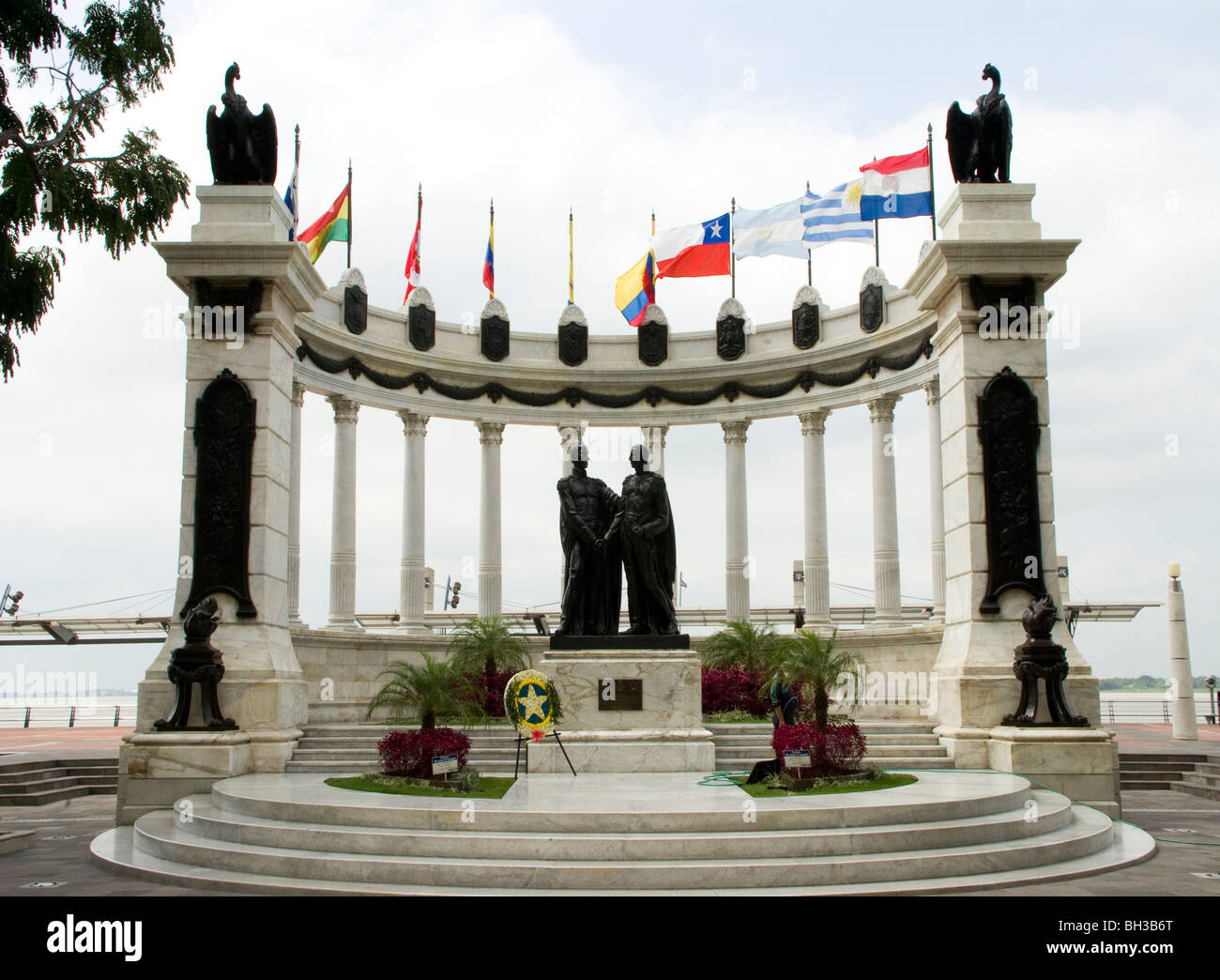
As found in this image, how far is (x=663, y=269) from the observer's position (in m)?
39.8

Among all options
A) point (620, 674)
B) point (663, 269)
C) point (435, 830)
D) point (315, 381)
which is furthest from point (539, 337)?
point (435, 830)

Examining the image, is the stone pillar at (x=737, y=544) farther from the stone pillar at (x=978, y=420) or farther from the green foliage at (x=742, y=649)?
the stone pillar at (x=978, y=420)

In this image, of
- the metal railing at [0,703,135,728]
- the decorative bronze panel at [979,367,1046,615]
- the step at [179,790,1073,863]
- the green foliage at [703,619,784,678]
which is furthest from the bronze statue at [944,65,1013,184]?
the metal railing at [0,703,135,728]

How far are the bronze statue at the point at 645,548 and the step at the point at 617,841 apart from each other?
8.27 metres

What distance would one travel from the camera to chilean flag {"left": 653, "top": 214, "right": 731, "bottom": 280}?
39375mm

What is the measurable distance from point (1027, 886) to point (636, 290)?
31.1 m

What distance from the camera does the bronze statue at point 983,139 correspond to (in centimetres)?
2130

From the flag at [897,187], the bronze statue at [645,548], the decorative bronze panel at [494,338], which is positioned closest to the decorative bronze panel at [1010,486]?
the bronze statue at [645,548]

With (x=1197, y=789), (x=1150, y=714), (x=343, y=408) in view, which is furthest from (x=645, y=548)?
(x=1150, y=714)

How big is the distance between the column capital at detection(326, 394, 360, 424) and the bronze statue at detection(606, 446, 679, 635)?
19.0m

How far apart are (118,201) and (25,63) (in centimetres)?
268

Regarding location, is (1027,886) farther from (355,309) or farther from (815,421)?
(355,309)
